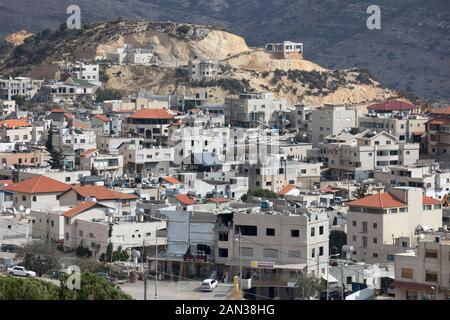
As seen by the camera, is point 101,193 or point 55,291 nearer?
point 55,291

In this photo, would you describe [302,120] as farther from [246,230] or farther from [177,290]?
[177,290]

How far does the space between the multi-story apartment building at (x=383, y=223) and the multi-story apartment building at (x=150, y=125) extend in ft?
98.7

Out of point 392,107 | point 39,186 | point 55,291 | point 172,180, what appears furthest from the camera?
point 392,107

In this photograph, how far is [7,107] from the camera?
92.1 meters

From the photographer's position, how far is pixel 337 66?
6471 inches

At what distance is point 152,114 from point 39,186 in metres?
23.3

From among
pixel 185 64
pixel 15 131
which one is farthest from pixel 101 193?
pixel 185 64

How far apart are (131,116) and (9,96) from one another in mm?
18224

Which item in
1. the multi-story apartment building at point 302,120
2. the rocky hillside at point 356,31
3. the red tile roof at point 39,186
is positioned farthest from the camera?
the rocky hillside at point 356,31

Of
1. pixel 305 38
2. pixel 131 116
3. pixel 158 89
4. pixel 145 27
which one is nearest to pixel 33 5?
pixel 305 38

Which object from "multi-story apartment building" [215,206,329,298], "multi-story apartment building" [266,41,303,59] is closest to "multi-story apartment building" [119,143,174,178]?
"multi-story apartment building" [215,206,329,298]

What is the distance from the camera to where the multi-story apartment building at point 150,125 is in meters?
80.0

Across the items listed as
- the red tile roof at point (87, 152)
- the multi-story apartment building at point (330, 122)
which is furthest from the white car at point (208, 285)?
the multi-story apartment building at point (330, 122)

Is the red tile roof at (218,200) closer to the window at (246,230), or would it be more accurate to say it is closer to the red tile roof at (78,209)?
the red tile roof at (78,209)
